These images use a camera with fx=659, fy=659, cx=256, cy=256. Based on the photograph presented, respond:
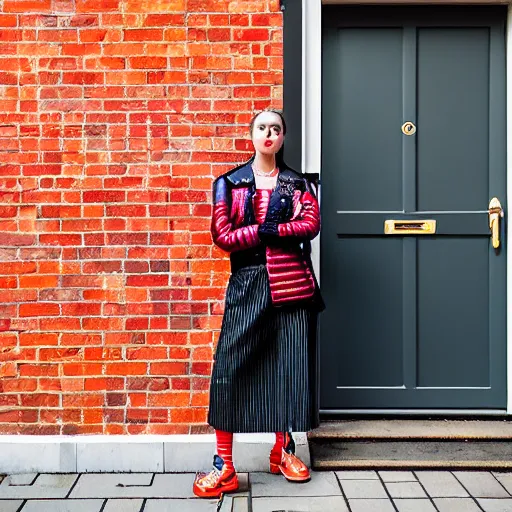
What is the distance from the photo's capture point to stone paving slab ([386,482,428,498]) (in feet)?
10.3

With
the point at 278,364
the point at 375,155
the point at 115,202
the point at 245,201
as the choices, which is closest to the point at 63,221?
the point at 115,202

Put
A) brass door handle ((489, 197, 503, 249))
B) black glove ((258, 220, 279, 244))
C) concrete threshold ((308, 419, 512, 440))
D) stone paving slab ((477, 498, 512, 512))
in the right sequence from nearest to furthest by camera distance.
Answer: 1. stone paving slab ((477, 498, 512, 512))
2. black glove ((258, 220, 279, 244))
3. concrete threshold ((308, 419, 512, 440))
4. brass door handle ((489, 197, 503, 249))

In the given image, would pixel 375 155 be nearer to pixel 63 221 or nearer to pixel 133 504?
pixel 63 221

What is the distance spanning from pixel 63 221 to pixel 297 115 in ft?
4.52

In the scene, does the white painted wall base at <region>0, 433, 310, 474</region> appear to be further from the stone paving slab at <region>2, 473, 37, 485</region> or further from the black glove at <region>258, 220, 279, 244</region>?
the black glove at <region>258, 220, 279, 244</region>

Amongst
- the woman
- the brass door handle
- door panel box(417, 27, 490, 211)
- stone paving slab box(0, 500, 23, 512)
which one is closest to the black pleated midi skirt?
the woman

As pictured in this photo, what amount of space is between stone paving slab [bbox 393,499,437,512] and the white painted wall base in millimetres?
586

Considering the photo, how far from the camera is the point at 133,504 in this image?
306cm

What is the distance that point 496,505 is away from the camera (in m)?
3.01

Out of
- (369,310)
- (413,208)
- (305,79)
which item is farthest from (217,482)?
(305,79)

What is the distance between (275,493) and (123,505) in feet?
2.36

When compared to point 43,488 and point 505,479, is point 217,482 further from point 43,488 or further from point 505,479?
point 505,479

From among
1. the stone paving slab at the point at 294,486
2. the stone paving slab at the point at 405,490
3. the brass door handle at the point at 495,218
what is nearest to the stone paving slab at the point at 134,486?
the stone paving slab at the point at 294,486

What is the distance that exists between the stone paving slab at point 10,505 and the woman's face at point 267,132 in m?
2.03
